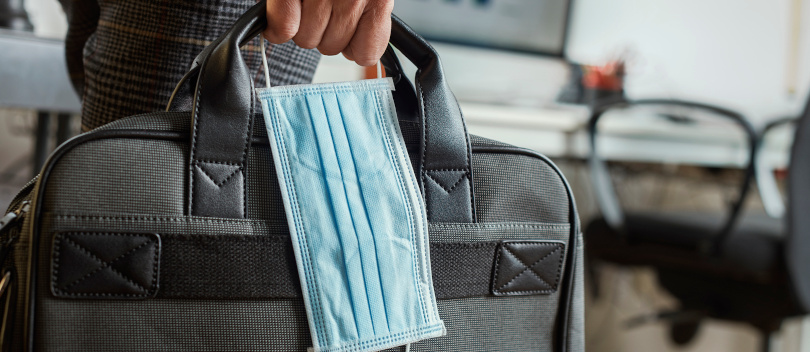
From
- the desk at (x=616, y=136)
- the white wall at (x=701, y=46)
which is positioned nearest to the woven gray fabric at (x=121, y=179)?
the desk at (x=616, y=136)

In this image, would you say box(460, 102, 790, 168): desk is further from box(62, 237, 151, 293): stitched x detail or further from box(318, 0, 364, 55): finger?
box(62, 237, 151, 293): stitched x detail

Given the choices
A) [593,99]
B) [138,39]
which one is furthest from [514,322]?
[593,99]

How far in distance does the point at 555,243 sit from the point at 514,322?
3.1 inches

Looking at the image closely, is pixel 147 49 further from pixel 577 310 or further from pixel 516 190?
pixel 577 310

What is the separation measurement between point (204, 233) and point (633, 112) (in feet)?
5.49

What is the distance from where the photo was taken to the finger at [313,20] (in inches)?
16.9

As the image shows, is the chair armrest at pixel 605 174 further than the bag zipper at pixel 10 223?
Yes

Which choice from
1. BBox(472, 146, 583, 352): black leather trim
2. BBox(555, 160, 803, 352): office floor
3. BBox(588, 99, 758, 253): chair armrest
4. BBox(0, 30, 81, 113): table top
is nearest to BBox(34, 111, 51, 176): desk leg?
BBox(0, 30, 81, 113): table top

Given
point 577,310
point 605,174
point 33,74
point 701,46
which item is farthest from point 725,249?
point 701,46

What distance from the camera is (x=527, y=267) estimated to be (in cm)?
49

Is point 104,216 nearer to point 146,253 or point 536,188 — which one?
point 146,253

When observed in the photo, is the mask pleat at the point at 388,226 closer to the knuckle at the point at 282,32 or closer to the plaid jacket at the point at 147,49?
the knuckle at the point at 282,32

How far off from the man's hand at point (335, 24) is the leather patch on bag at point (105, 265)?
175mm

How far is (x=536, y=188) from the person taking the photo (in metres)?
0.50
